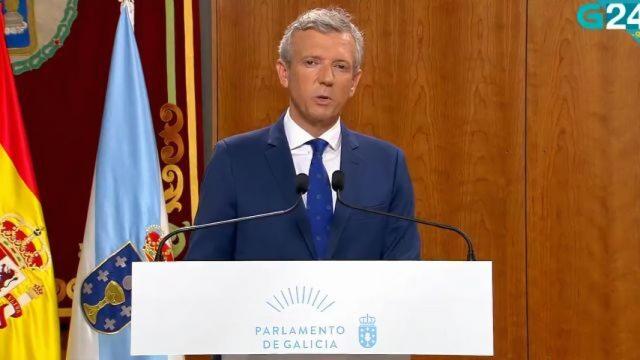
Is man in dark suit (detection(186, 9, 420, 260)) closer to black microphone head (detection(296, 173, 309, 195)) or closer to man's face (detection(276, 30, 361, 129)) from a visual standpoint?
man's face (detection(276, 30, 361, 129))

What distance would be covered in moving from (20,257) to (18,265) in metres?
0.03

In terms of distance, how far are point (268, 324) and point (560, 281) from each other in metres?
2.22

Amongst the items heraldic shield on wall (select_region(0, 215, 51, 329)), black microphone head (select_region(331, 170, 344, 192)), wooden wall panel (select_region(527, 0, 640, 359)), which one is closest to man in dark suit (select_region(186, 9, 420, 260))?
black microphone head (select_region(331, 170, 344, 192))

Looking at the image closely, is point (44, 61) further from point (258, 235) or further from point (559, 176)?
point (559, 176)

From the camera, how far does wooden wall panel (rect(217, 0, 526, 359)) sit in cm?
342

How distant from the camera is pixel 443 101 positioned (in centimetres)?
344

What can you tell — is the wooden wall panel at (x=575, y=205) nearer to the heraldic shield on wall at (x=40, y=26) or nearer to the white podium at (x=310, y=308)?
the heraldic shield on wall at (x=40, y=26)

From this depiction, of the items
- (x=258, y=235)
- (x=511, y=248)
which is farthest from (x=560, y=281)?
(x=258, y=235)

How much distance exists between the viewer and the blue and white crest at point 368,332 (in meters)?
1.50

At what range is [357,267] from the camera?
1513 mm

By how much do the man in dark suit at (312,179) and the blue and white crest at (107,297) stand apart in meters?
0.85

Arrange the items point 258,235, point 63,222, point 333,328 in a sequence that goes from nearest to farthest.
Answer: point 333,328 < point 258,235 < point 63,222

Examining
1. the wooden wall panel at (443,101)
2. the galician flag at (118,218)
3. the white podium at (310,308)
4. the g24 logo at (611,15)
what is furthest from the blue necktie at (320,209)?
the g24 logo at (611,15)

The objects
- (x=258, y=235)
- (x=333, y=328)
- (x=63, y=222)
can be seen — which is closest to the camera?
(x=333, y=328)
